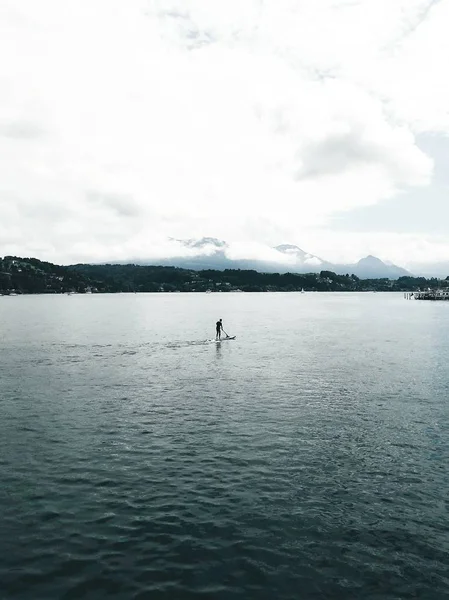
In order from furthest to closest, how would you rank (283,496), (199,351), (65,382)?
(199,351)
(65,382)
(283,496)

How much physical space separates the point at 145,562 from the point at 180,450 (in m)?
11.5

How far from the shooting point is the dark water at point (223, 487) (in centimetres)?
1777

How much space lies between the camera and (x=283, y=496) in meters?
24.0

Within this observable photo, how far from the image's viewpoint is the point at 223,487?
81.3ft

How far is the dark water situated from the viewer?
17.8m

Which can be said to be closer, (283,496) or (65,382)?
(283,496)

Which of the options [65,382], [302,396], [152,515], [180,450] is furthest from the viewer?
[65,382]

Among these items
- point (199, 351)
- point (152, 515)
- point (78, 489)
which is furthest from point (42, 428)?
point (199, 351)

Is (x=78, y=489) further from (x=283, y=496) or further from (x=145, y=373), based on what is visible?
(x=145, y=373)

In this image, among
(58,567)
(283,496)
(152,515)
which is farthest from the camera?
(283,496)

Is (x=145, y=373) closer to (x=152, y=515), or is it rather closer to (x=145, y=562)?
(x=152, y=515)

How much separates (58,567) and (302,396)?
31042 millimetres

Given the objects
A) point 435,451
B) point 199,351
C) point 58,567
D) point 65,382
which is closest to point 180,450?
point 58,567

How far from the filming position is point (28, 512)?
22.1 metres
